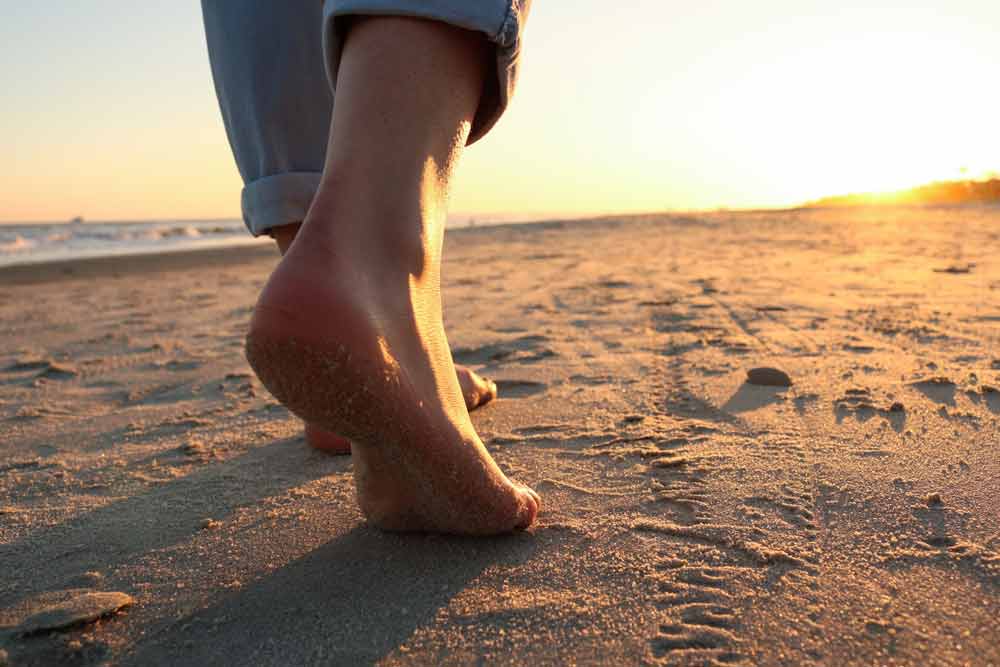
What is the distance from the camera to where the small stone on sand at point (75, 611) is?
2.48 ft

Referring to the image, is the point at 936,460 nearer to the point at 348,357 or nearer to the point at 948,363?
the point at 948,363

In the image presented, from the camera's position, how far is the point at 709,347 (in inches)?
80.1

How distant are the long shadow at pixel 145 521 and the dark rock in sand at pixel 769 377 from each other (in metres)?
0.93

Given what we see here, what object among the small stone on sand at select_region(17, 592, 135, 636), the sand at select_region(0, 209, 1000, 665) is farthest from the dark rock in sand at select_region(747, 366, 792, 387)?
the small stone on sand at select_region(17, 592, 135, 636)

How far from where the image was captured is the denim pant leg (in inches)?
46.5

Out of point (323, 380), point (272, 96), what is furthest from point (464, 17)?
point (272, 96)

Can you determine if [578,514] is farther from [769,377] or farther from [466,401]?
[769,377]

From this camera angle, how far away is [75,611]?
2.56 feet

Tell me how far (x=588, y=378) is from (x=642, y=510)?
78 cm

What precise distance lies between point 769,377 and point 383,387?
43.5 inches

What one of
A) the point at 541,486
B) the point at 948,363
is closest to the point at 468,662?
the point at 541,486

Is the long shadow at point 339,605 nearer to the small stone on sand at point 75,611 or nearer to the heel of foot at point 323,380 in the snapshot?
the small stone on sand at point 75,611

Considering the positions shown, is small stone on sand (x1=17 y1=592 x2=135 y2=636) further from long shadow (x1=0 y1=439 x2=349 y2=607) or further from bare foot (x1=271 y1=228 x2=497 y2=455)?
bare foot (x1=271 y1=228 x2=497 y2=455)

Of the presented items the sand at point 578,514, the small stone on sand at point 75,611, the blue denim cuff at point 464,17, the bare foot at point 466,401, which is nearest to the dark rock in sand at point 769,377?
the sand at point 578,514
